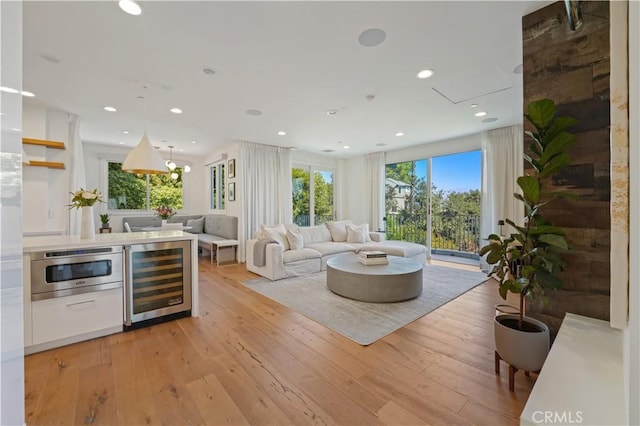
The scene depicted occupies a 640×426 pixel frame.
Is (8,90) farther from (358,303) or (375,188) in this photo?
(375,188)

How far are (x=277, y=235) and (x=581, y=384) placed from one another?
13.6 ft

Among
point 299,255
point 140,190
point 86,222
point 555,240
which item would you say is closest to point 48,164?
point 86,222

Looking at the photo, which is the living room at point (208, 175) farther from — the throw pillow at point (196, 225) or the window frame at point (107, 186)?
the throw pillow at point (196, 225)

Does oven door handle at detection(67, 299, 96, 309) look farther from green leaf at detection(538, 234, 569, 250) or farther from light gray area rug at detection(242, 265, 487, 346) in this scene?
green leaf at detection(538, 234, 569, 250)

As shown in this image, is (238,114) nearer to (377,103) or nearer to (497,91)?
(377,103)

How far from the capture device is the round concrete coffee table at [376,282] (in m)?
3.22

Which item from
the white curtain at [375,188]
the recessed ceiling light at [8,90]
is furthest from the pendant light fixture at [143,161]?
the white curtain at [375,188]

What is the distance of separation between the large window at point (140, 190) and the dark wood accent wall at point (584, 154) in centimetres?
819

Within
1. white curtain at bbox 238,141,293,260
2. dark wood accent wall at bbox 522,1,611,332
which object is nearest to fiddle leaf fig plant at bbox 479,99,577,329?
dark wood accent wall at bbox 522,1,611,332

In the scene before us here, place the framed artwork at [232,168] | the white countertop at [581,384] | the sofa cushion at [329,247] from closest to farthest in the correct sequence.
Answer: the white countertop at [581,384], the sofa cushion at [329,247], the framed artwork at [232,168]

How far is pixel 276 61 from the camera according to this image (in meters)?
2.56

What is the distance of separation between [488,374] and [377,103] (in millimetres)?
3330

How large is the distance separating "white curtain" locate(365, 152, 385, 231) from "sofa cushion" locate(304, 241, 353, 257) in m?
1.94

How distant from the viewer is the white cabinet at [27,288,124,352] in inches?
83.7
